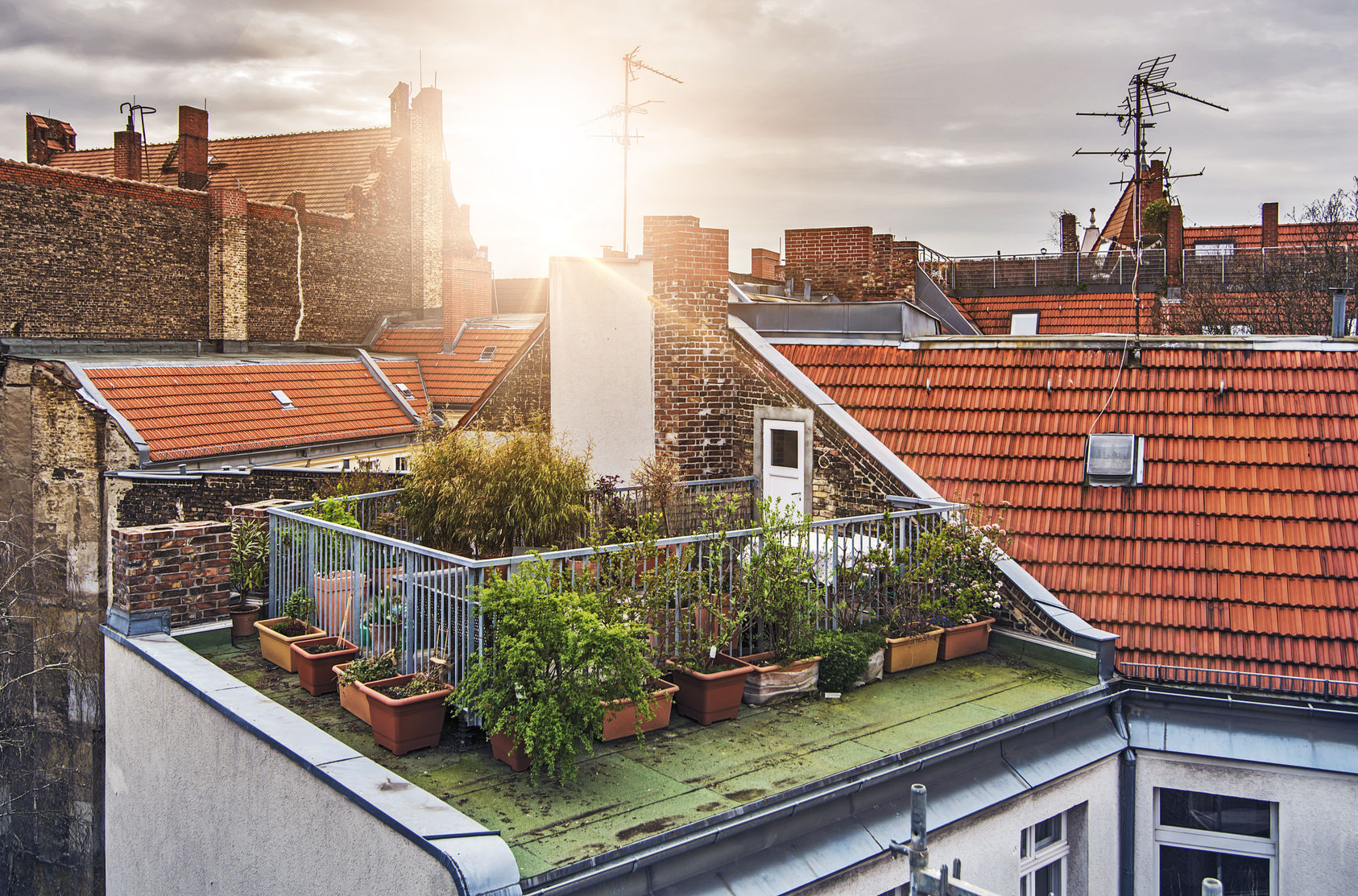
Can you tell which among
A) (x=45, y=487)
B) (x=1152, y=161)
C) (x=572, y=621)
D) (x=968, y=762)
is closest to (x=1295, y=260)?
(x=1152, y=161)

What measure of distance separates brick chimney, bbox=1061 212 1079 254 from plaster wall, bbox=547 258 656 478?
3161cm

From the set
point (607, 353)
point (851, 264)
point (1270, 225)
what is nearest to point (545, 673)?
point (607, 353)

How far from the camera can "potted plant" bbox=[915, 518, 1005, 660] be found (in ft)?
25.2

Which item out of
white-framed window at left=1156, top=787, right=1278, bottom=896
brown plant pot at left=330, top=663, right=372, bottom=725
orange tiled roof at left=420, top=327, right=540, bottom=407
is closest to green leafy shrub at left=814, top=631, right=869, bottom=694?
white-framed window at left=1156, top=787, right=1278, bottom=896

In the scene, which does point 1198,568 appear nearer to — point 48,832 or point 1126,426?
point 1126,426

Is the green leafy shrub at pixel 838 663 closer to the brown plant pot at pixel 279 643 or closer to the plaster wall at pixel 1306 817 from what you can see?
the plaster wall at pixel 1306 817

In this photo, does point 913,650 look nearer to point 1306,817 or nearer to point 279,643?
point 1306,817

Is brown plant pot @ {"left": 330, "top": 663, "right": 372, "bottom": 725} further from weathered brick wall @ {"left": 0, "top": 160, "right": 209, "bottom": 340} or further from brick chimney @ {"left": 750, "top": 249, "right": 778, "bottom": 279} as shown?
brick chimney @ {"left": 750, "top": 249, "right": 778, "bottom": 279}

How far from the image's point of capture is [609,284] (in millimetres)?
10922

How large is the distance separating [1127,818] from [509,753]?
16.2 feet

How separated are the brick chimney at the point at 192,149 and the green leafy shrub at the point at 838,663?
30.2 m

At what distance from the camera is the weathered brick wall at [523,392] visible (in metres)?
13.5

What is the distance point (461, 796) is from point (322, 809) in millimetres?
787

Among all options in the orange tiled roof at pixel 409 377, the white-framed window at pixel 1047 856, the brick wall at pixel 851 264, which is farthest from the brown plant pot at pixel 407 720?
the orange tiled roof at pixel 409 377
